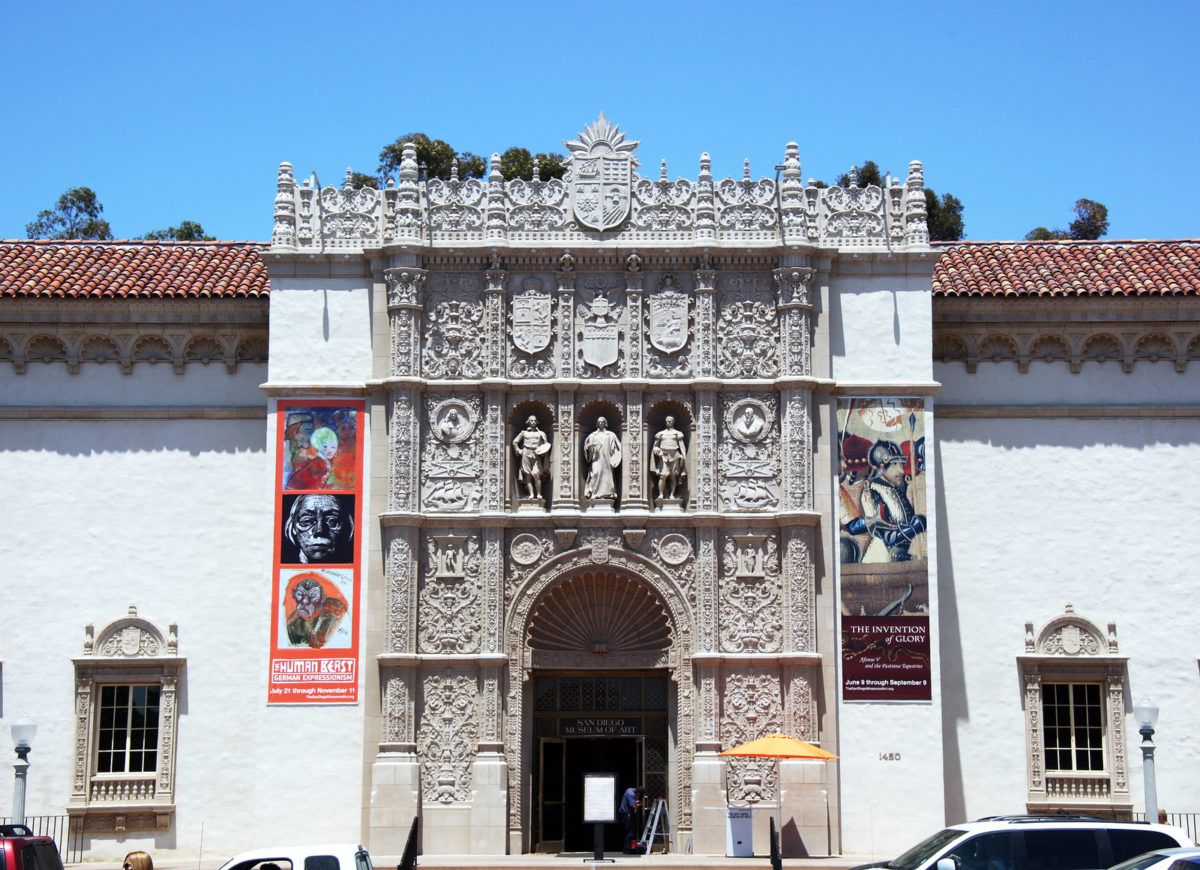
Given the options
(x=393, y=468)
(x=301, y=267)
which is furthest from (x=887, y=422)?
(x=301, y=267)

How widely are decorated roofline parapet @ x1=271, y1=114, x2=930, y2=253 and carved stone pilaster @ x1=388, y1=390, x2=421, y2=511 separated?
9.51ft

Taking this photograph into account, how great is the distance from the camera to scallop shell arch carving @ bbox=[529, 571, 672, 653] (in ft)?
86.8

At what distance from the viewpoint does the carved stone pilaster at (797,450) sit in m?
26.2

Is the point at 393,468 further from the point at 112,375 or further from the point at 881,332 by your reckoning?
the point at 881,332

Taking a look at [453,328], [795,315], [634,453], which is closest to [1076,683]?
[795,315]

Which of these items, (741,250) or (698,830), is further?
(741,250)

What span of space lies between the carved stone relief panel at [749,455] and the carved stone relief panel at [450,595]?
453cm

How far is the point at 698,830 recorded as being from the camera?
25.2 m

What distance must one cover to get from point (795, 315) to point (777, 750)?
300 inches

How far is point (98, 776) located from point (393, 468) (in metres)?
7.49

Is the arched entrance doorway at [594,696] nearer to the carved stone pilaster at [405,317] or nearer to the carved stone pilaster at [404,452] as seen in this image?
the carved stone pilaster at [404,452]

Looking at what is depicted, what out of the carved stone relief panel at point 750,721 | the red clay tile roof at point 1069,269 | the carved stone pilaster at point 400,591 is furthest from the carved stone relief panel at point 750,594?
the red clay tile roof at point 1069,269

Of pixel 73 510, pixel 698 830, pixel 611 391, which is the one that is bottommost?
pixel 698 830

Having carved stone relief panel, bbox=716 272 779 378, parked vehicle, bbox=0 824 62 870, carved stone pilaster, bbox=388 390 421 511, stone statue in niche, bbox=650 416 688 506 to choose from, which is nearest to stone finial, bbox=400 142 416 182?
carved stone pilaster, bbox=388 390 421 511
